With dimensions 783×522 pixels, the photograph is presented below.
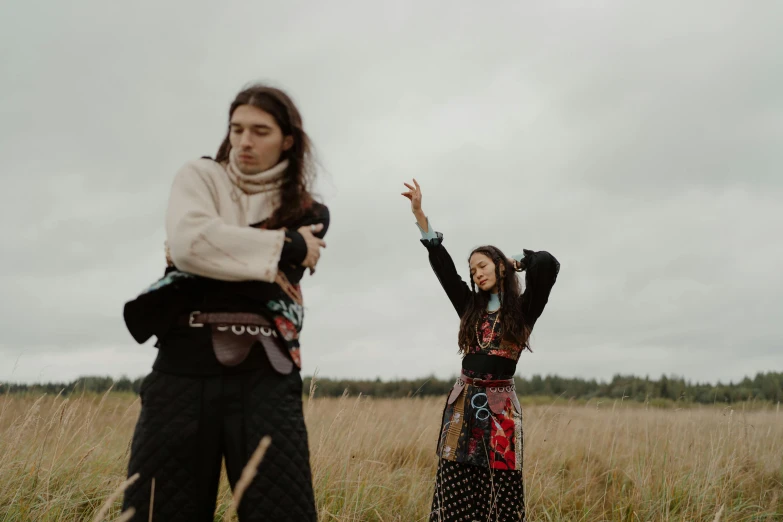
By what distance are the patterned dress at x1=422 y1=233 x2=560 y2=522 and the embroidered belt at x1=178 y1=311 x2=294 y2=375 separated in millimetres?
2278

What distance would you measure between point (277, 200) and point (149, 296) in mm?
465

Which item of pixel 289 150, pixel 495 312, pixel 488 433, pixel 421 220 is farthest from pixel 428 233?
pixel 289 150

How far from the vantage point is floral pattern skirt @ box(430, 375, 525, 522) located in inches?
150

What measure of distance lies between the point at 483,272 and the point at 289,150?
2333 mm

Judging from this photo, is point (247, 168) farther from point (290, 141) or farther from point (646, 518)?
point (646, 518)

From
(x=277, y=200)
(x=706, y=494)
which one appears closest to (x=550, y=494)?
(x=706, y=494)

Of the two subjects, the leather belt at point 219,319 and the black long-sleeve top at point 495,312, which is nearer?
the leather belt at point 219,319

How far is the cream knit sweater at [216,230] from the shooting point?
5.87ft

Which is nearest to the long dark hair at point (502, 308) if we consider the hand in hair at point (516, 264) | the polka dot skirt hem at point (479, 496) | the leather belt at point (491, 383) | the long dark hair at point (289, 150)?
the hand in hair at point (516, 264)

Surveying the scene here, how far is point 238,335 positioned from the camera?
181 cm

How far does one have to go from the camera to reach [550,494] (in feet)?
15.9

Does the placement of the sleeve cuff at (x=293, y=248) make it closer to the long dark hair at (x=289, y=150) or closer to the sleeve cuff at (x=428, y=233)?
the long dark hair at (x=289, y=150)

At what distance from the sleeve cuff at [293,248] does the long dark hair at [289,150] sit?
0.12 metres

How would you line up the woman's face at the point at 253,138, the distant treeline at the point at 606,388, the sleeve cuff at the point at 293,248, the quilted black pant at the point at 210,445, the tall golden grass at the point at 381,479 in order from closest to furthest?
1. the quilted black pant at the point at 210,445
2. the sleeve cuff at the point at 293,248
3. the woman's face at the point at 253,138
4. the tall golden grass at the point at 381,479
5. the distant treeline at the point at 606,388
